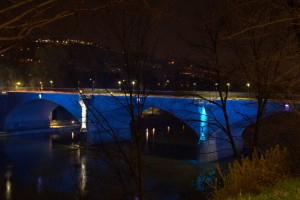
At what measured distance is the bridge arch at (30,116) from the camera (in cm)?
4466

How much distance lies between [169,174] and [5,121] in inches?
1068

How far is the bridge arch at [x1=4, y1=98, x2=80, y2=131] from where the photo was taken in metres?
44.7

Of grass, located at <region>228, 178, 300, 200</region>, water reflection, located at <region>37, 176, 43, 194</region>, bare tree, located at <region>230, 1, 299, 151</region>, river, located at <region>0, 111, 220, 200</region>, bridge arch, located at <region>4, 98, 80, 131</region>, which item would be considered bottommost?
water reflection, located at <region>37, 176, 43, 194</region>

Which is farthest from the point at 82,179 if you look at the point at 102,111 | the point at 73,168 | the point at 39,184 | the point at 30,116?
the point at 30,116

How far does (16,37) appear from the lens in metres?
3.71

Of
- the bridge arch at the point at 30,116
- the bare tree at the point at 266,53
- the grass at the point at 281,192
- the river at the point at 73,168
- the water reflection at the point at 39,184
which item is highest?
→ the bare tree at the point at 266,53

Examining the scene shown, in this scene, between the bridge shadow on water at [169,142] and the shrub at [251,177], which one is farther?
the bridge shadow on water at [169,142]

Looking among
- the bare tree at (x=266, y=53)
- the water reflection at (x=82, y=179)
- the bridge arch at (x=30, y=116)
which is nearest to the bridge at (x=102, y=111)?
A: the bridge arch at (x=30, y=116)

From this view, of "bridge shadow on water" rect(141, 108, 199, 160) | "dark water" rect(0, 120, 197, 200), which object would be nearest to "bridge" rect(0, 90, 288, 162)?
"bridge shadow on water" rect(141, 108, 199, 160)

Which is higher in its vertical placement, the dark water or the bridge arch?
the bridge arch

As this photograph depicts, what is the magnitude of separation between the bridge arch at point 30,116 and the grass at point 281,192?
40380mm

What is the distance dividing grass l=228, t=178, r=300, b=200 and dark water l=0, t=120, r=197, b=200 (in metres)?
7.62

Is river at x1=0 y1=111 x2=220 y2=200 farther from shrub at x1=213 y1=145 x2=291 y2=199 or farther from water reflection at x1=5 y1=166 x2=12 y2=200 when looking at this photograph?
shrub at x1=213 y1=145 x2=291 y2=199

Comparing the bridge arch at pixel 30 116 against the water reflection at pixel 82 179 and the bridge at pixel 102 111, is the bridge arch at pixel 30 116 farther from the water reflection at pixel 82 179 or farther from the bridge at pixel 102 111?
the water reflection at pixel 82 179
